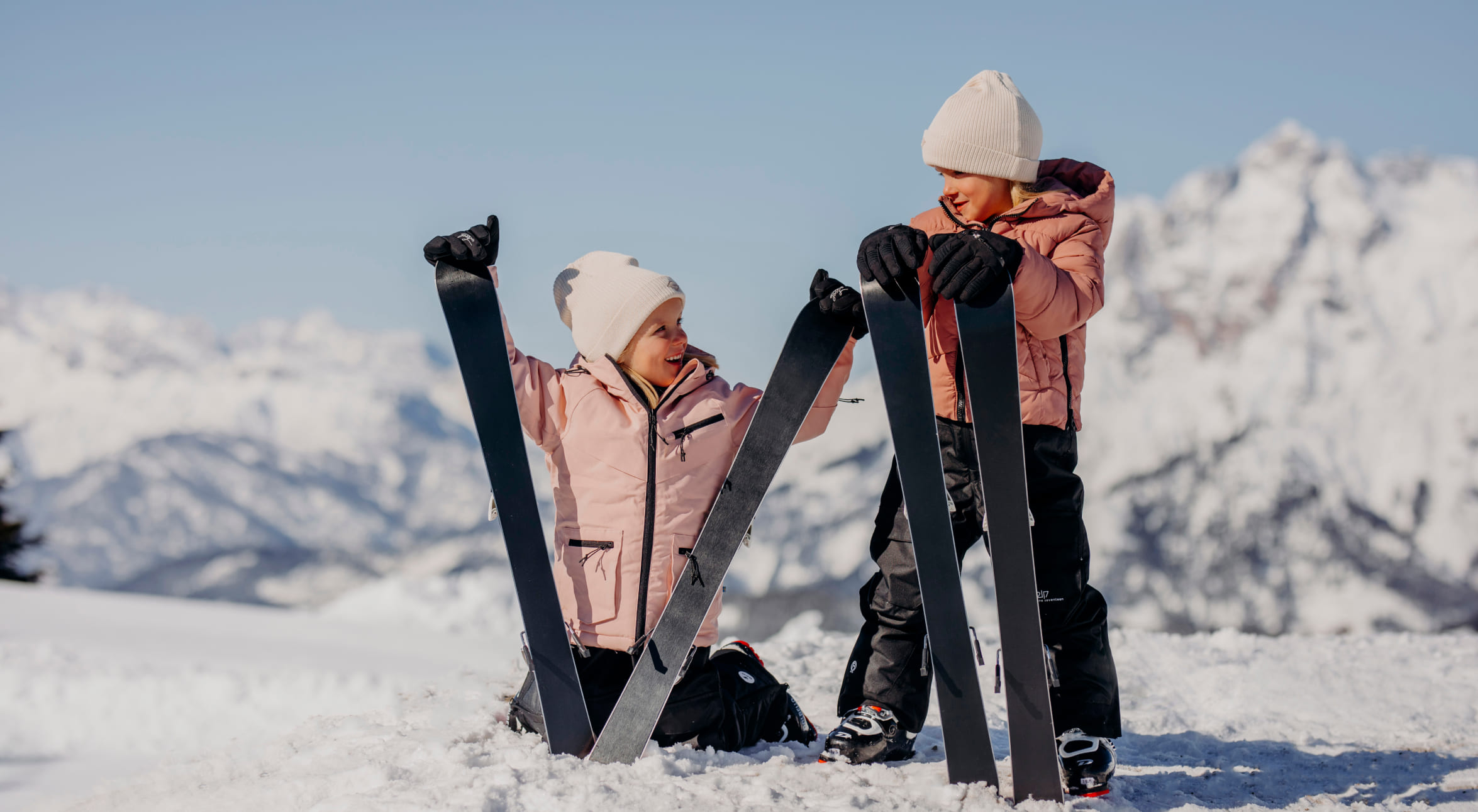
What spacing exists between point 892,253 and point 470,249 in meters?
1.10

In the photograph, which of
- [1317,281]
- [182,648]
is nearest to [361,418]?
[1317,281]

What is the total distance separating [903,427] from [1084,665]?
910 mm

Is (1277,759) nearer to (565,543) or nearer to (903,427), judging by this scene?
(903,427)

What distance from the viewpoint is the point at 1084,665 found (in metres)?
2.64

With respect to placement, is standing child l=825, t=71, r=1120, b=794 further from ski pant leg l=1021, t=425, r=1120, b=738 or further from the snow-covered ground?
the snow-covered ground

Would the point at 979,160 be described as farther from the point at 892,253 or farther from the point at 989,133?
the point at 892,253

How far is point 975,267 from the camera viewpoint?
2.21 meters

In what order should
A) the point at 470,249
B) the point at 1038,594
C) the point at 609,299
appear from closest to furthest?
the point at 470,249
the point at 1038,594
the point at 609,299

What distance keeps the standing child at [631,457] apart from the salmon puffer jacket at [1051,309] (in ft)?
0.84

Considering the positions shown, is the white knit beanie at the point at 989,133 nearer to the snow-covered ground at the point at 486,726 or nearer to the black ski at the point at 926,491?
the black ski at the point at 926,491

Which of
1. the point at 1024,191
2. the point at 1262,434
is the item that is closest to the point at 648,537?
the point at 1024,191

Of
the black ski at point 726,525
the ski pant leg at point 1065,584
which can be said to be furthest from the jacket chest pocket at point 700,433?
the ski pant leg at point 1065,584

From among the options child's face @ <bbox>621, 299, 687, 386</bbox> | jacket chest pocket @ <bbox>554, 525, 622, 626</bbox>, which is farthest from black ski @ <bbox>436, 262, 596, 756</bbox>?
child's face @ <bbox>621, 299, 687, 386</bbox>

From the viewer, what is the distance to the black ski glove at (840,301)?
8.33 ft
